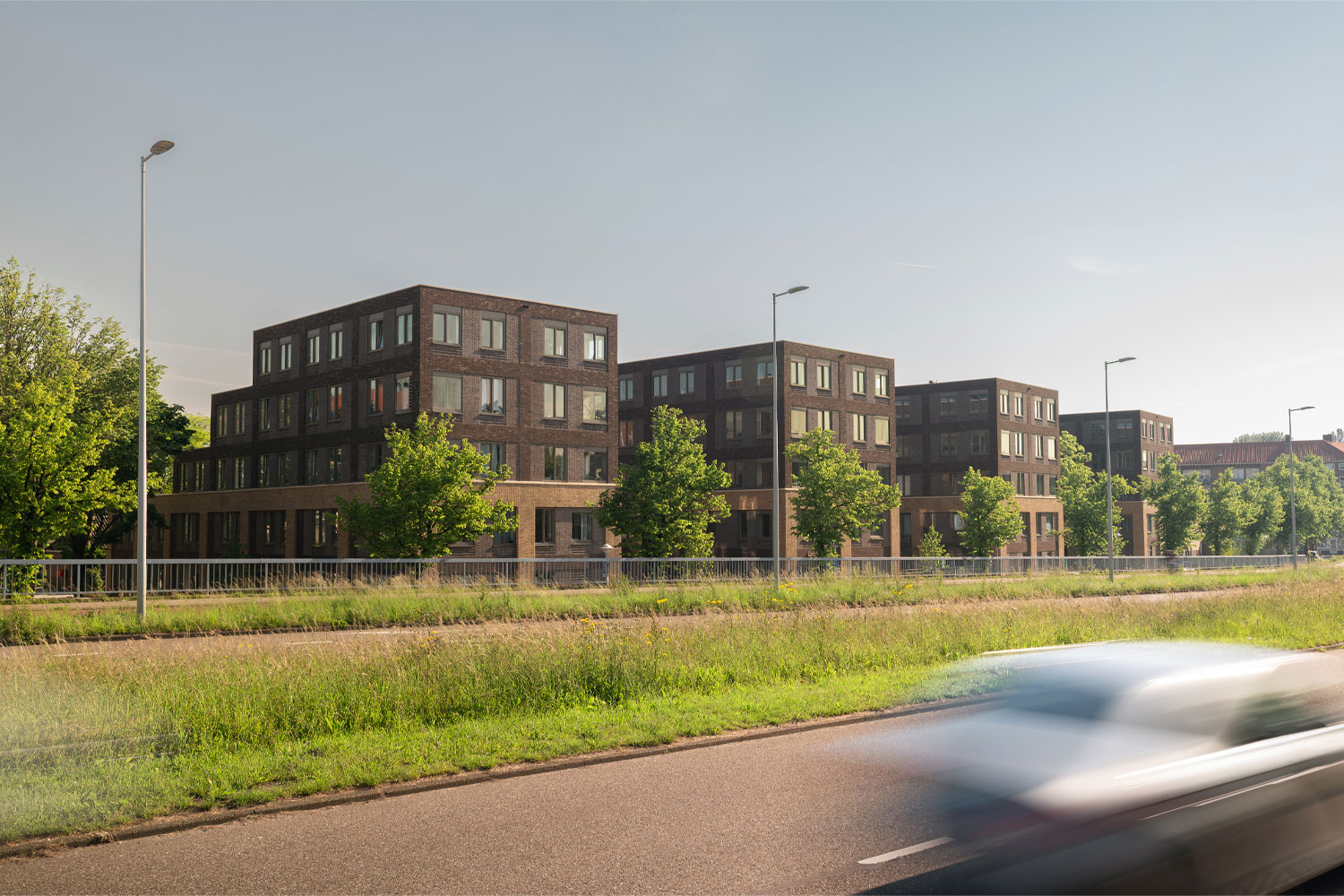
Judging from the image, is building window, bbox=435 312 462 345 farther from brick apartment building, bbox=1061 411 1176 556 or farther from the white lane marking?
brick apartment building, bbox=1061 411 1176 556

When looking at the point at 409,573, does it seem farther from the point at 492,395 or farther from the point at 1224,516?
the point at 1224,516

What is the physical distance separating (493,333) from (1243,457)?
133122 mm

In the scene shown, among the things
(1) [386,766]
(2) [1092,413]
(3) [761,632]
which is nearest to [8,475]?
(3) [761,632]

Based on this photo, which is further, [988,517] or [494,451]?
[988,517]

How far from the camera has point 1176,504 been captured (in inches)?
2938

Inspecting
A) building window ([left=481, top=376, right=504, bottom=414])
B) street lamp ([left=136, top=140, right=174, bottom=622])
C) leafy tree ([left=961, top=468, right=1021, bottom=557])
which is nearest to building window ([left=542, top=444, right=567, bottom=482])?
building window ([left=481, top=376, right=504, bottom=414])

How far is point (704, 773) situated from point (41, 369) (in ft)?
164

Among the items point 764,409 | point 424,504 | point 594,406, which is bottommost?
point 424,504

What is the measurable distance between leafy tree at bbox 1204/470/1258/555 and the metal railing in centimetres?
3356

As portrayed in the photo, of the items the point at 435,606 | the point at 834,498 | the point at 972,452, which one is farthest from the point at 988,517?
the point at 435,606

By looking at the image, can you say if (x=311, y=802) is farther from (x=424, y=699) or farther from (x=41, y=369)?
(x=41, y=369)

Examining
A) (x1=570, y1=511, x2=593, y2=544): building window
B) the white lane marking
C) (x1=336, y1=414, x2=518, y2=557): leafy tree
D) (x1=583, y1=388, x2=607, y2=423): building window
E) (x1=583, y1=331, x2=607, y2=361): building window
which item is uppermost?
(x1=583, y1=331, x2=607, y2=361): building window

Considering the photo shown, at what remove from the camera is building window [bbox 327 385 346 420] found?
5250 centimetres

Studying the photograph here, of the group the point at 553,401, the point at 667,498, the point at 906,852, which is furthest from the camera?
the point at 553,401
